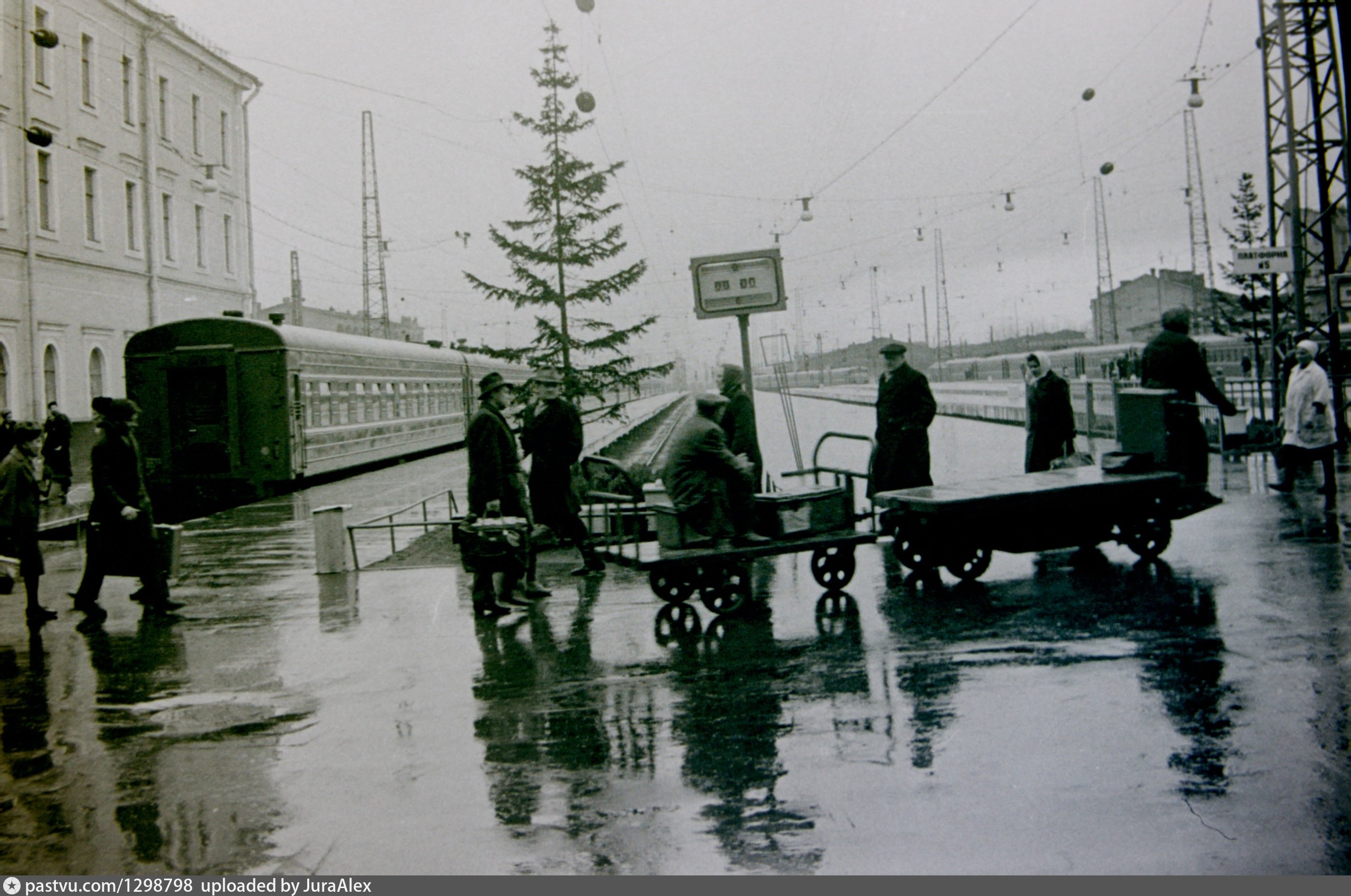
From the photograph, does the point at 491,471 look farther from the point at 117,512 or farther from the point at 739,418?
the point at 117,512

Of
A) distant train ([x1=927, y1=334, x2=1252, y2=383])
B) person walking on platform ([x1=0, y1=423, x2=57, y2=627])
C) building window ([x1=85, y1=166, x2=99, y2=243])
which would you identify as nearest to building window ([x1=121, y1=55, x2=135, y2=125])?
building window ([x1=85, y1=166, x2=99, y2=243])

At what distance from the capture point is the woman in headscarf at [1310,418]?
40.0 feet

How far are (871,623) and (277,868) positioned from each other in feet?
15.6

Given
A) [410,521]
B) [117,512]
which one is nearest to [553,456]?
[117,512]

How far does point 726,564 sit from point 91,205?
79.8 ft

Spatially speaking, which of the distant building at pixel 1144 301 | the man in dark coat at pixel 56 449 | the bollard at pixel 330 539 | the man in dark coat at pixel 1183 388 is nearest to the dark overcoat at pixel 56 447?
the man in dark coat at pixel 56 449

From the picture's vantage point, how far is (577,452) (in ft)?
34.9

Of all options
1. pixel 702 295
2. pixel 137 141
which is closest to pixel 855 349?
pixel 137 141

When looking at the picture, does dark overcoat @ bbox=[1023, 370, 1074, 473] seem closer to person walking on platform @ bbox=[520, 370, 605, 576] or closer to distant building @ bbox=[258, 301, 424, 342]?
person walking on platform @ bbox=[520, 370, 605, 576]

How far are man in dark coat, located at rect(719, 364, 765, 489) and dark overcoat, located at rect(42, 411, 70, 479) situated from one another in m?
15.8

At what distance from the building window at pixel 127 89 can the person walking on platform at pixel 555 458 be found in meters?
19.3

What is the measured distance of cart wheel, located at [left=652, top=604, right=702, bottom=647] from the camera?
8008 millimetres

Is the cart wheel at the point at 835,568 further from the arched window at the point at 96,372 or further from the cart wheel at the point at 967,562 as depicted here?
the arched window at the point at 96,372

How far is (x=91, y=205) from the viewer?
2711 centimetres
